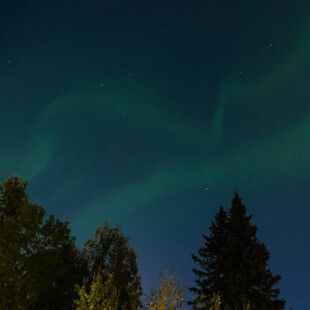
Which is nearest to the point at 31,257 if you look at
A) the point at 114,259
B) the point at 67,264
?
the point at 67,264

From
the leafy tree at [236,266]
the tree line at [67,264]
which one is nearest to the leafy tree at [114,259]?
the tree line at [67,264]

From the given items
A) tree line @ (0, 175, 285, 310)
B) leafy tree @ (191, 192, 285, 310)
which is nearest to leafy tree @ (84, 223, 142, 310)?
tree line @ (0, 175, 285, 310)

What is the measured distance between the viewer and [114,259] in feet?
113

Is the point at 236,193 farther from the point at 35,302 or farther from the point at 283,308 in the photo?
the point at 35,302

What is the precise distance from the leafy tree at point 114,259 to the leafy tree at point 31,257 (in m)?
5.31

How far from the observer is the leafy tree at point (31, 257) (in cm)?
2264

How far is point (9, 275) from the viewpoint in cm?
2256

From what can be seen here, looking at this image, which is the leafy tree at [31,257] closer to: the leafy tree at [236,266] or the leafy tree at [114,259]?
the leafy tree at [114,259]

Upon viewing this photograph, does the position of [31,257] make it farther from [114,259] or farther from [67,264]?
[114,259]

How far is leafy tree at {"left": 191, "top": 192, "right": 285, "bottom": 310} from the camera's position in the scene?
23.8m

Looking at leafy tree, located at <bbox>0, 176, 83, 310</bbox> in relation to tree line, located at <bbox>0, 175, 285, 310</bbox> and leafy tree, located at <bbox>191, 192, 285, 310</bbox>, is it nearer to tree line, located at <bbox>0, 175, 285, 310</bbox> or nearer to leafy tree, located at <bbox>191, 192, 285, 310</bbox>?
tree line, located at <bbox>0, 175, 285, 310</bbox>

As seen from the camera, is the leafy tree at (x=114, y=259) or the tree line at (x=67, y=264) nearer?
the tree line at (x=67, y=264)

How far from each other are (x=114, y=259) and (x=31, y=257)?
12454mm

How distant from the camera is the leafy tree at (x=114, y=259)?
108 feet
